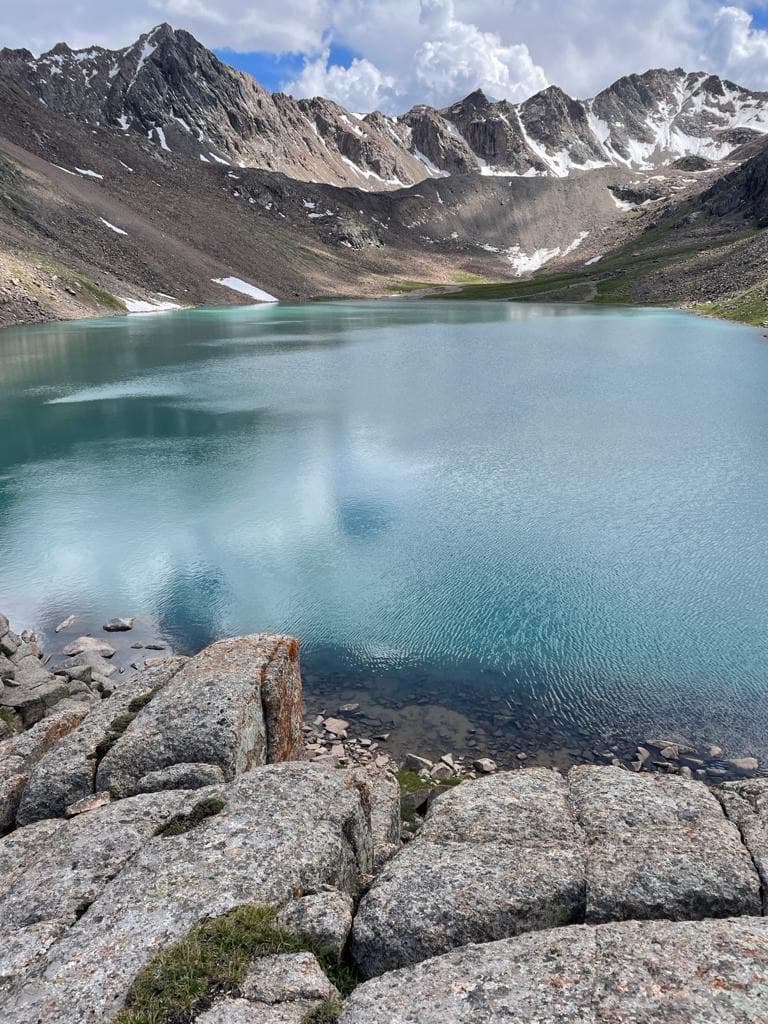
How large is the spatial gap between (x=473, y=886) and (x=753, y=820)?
3.67 meters

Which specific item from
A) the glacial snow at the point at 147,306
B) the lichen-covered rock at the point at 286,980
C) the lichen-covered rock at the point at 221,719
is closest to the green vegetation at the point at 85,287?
the glacial snow at the point at 147,306

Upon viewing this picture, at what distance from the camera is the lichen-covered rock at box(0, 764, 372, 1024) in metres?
5.62

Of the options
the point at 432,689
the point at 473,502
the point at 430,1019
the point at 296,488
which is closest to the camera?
the point at 430,1019

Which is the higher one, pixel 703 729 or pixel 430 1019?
pixel 430 1019

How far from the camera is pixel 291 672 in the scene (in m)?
11.6

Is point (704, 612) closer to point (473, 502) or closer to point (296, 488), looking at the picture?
point (473, 502)

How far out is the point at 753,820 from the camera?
7.79 metres

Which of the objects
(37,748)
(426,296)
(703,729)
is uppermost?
(426,296)

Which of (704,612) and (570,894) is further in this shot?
(704,612)

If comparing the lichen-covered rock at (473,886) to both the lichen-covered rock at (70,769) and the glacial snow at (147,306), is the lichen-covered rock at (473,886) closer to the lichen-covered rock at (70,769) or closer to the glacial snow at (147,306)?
the lichen-covered rock at (70,769)

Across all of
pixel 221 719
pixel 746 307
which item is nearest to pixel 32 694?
pixel 221 719

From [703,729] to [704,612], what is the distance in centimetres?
577

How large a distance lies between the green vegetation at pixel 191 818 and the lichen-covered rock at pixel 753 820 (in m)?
5.89

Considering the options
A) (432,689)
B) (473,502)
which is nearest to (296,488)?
(473,502)
